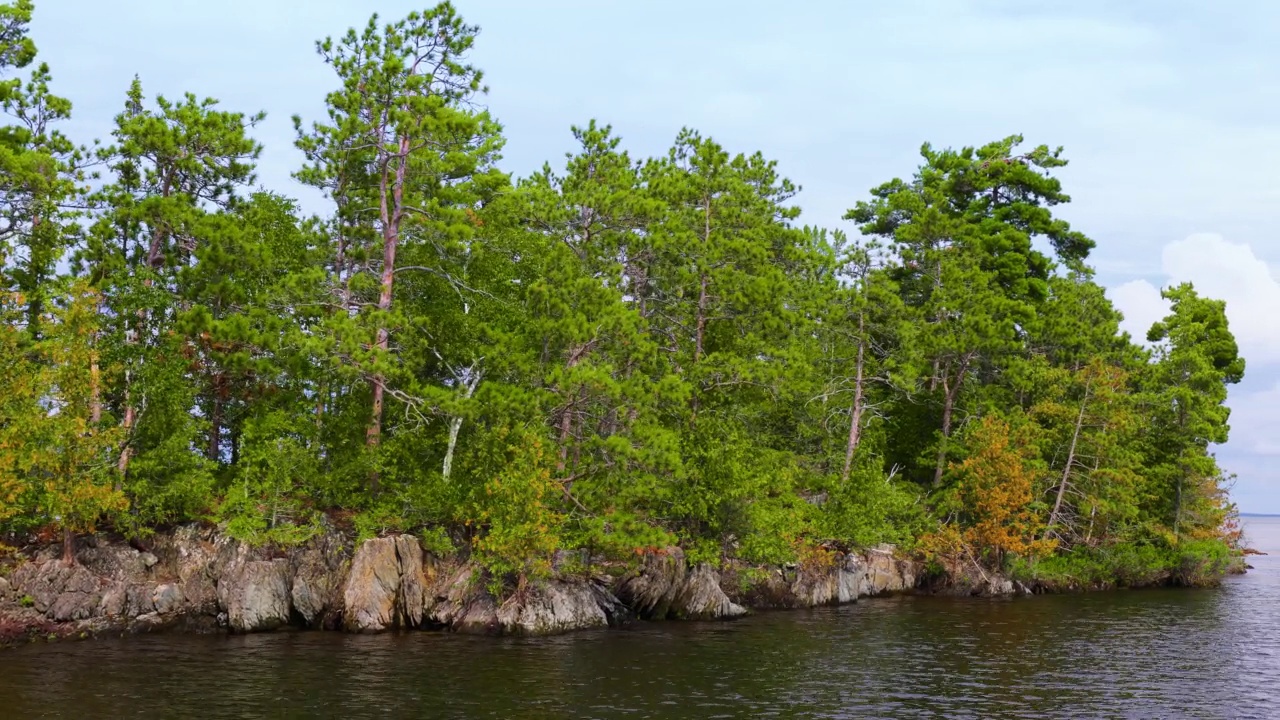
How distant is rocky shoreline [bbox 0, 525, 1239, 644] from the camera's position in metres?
37.6

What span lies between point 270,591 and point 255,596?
565mm

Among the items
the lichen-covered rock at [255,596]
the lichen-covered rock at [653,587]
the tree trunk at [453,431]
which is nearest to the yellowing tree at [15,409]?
the lichen-covered rock at [255,596]

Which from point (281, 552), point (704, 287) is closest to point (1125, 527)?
point (704, 287)

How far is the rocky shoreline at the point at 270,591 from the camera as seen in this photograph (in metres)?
37.6

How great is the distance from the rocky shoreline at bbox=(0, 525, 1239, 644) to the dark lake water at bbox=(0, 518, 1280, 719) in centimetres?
168

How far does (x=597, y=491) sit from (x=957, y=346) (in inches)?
1156

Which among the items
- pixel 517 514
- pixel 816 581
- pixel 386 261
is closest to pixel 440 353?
pixel 386 261

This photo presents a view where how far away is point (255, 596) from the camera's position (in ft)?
128

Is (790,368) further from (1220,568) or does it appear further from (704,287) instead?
(1220,568)

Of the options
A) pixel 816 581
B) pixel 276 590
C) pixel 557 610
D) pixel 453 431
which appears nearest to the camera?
pixel 276 590

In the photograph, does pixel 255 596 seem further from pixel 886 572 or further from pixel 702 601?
pixel 886 572

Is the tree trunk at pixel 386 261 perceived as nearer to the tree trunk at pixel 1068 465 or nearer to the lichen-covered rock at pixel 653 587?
the lichen-covered rock at pixel 653 587

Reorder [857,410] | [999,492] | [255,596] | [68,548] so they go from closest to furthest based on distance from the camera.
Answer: [68,548] < [255,596] < [999,492] < [857,410]

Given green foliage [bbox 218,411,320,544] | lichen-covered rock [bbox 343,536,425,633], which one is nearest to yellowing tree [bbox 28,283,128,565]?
green foliage [bbox 218,411,320,544]
